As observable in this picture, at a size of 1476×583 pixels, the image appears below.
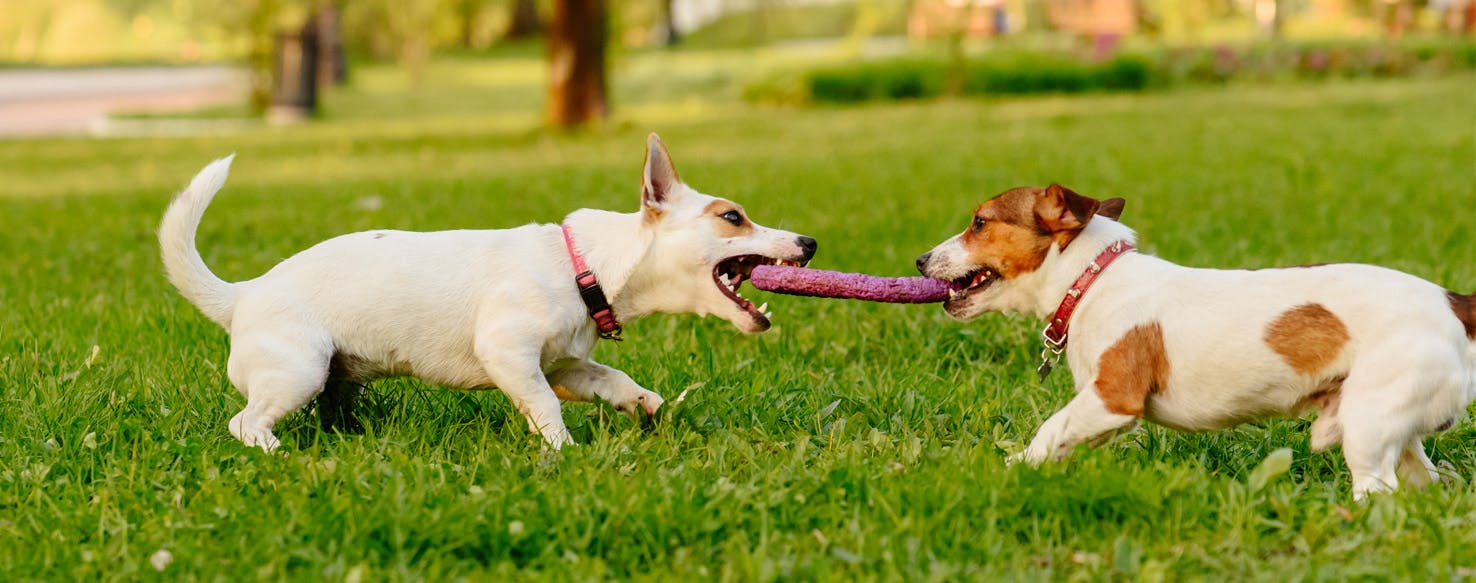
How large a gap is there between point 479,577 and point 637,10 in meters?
18.5

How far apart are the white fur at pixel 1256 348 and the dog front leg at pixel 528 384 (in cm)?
123

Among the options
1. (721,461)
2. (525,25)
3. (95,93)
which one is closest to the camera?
(721,461)

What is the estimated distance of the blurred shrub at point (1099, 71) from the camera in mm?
24859

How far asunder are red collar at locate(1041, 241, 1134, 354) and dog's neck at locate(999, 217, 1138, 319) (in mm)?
18

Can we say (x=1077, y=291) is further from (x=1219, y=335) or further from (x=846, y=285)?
(x=846, y=285)

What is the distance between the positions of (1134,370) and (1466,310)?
2.71ft

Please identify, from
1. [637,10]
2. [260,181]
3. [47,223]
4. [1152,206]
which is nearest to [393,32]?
[637,10]

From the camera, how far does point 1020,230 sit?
14.8 feet

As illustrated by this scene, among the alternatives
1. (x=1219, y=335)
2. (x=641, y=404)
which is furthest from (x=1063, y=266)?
(x=641, y=404)

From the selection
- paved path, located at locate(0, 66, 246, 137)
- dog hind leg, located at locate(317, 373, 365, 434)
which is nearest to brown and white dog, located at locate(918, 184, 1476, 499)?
dog hind leg, located at locate(317, 373, 365, 434)

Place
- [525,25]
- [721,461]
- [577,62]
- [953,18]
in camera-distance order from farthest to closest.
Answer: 1. [525,25]
2. [953,18]
3. [577,62]
4. [721,461]

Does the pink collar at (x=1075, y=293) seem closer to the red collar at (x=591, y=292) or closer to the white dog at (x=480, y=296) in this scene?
the white dog at (x=480, y=296)

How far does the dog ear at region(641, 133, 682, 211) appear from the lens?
4520 mm

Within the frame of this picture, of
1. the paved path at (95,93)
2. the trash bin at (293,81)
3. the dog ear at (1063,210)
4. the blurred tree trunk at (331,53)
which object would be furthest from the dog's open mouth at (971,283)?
the blurred tree trunk at (331,53)
